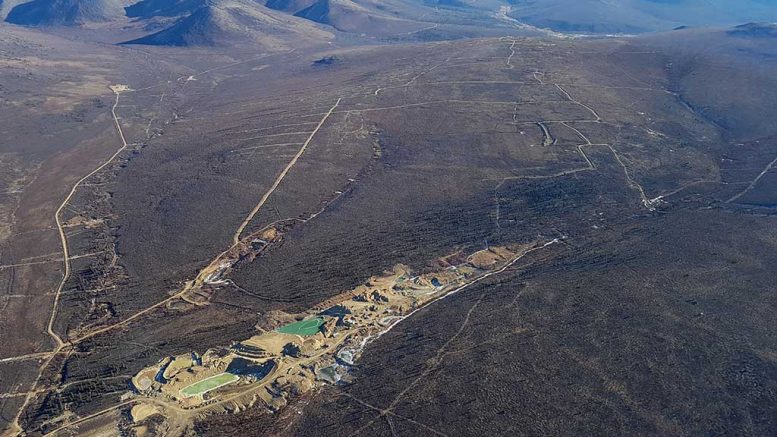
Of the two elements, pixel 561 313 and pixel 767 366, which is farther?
pixel 561 313

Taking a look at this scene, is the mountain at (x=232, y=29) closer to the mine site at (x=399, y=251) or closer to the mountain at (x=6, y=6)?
the mine site at (x=399, y=251)

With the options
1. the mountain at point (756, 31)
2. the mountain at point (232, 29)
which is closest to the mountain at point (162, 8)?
the mountain at point (232, 29)

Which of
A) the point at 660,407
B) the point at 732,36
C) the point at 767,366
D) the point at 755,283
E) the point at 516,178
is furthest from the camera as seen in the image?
the point at 732,36

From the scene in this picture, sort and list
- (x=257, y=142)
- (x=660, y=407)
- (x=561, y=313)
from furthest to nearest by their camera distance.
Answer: (x=257, y=142) < (x=561, y=313) < (x=660, y=407)

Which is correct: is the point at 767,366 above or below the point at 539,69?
below

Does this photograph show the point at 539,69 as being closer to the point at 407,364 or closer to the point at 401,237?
the point at 401,237

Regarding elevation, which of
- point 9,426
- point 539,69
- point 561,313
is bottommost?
point 9,426

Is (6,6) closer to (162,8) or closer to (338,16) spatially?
(162,8)

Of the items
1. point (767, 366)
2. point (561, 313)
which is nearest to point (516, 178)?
point (561, 313)
